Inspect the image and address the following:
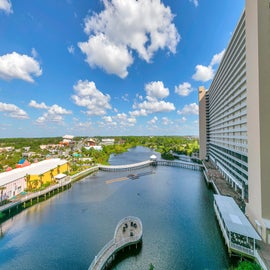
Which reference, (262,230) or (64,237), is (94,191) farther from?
(262,230)

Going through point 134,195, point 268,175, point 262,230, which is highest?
point 268,175

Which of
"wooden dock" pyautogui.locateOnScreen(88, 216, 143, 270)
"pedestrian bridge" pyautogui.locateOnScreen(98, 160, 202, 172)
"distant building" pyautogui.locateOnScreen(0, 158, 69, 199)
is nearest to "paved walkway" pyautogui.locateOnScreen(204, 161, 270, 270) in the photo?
"wooden dock" pyautogui.locateOnScreen(88, 216, 143, 270)

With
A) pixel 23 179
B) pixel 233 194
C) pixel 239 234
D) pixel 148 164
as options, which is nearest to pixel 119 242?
pixel 239 234

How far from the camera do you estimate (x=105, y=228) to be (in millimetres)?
19656

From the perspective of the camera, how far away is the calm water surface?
14.6 m

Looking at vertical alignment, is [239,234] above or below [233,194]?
above

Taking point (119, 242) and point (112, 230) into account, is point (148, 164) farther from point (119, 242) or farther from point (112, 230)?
point (119, 242)

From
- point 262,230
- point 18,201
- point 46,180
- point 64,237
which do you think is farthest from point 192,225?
point 46,180

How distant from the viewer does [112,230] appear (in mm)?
19203

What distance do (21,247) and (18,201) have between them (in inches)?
459

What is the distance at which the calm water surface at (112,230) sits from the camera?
1457 centimetres

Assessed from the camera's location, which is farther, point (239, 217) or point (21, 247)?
point (21, 247)

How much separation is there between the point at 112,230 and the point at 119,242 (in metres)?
4.32

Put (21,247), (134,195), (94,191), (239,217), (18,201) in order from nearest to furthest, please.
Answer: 1. (239,217)
2. (21,247)
3. (18,201)
4. (134,195)
5. (94,191)
